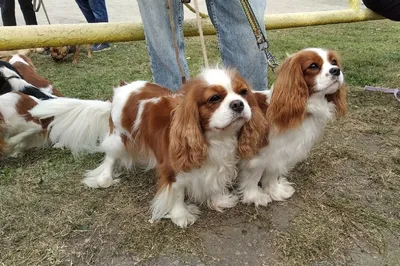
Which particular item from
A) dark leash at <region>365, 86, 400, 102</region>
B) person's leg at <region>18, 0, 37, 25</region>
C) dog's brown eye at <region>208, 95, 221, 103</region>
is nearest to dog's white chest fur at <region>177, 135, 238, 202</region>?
dog's brown eye at <region>208, 95, 221, 103</region>

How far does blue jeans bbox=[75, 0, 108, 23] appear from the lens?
18.7 ft

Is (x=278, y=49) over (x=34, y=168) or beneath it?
beneath

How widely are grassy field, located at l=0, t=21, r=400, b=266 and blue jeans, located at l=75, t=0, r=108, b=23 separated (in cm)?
320

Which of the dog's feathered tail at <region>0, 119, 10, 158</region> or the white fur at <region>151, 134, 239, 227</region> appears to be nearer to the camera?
the white fur at <region>151, 134, 239, 227</region>

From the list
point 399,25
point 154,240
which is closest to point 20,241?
point 154,240

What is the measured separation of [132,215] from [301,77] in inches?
45.8

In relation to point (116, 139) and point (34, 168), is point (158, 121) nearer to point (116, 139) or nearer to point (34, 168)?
point (116, 139)

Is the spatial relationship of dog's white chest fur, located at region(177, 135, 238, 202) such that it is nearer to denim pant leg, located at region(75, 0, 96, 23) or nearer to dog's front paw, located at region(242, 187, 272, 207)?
dog's front paw, located at region(242, 187, 272, 207)

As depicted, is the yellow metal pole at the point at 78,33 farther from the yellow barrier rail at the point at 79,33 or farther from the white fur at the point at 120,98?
the white fur at the point at 120,98

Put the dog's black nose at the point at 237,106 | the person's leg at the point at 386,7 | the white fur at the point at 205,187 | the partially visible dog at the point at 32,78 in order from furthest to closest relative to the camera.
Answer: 1. the person's leg at the point at 386,7
2. the partially visible dog at the point at 32,78
3. the white fur at the point at 205,187
4. the dog's black nose at the point at 237,106

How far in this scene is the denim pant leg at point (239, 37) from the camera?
2.65 m

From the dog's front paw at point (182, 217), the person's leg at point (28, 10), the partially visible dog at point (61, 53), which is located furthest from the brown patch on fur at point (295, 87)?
the person's leg at point (28, 10)

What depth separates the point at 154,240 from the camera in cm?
214

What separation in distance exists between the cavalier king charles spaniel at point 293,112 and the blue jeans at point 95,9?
4.04 metres
